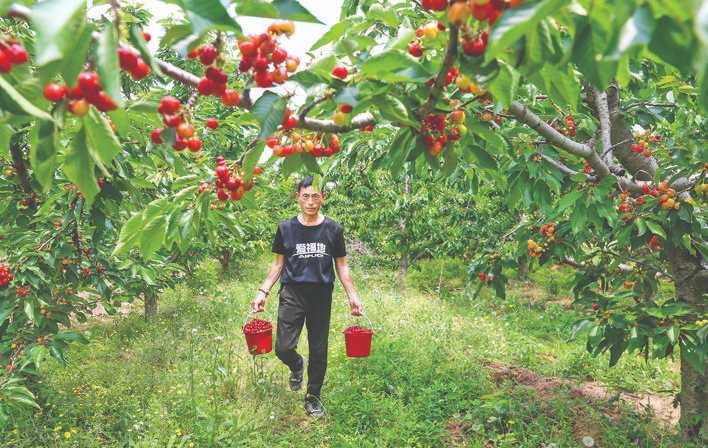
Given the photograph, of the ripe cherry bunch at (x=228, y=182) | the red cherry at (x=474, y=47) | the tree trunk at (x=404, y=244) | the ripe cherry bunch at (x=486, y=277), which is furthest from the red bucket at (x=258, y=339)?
the tree trunk at (x=404, y=244)

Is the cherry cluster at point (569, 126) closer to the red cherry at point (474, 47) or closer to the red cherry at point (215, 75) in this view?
the red cherry at point (474, 47)

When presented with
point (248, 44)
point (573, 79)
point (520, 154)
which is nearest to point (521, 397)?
point (520, 154)

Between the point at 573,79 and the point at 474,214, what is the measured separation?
29.1 feet

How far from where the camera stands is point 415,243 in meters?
10.4

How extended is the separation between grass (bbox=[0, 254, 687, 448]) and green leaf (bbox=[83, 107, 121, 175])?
273 centimetres

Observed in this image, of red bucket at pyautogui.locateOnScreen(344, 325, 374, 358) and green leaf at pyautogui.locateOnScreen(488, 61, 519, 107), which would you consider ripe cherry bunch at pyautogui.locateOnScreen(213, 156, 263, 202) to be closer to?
green leaf at pyautogui.locateOnScreen(488, 61, 519, 107)

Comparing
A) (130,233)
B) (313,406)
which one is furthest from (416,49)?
(313,406)

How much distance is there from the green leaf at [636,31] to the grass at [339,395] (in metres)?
3.18

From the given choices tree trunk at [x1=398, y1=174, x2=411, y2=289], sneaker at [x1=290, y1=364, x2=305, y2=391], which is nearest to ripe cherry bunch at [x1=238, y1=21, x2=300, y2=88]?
sneaker at [x1=290, y1=364, x2=305, y2=391]

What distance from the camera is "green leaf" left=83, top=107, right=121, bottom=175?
0.75m

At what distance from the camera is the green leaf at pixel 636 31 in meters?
0.48

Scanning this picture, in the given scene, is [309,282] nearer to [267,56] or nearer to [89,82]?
[267,56]

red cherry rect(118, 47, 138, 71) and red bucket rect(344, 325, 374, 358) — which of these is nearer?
red cherry rect(118, 47, 138, 71)

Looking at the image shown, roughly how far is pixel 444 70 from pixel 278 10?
1.05 ft
